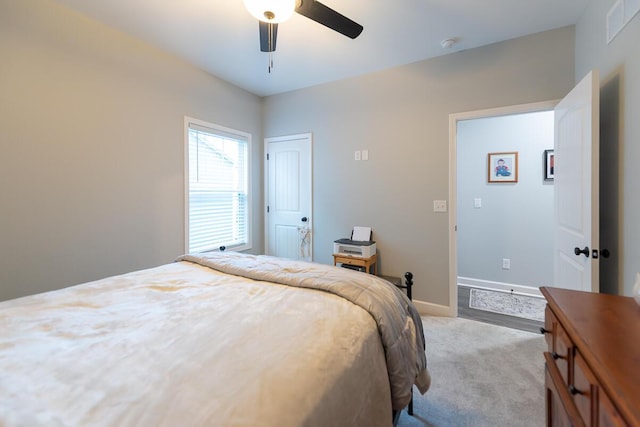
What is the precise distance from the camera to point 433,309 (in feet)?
9.71

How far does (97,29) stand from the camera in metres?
2.28

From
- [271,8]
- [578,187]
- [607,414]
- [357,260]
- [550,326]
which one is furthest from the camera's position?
[357,260]

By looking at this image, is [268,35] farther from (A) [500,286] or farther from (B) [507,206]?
(A) [500,286]

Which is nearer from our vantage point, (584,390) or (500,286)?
(584,390)

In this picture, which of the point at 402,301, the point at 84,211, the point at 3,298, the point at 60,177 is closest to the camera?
the point at 402,301

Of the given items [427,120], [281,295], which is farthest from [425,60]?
[281,295]

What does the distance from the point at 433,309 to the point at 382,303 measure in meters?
2.08

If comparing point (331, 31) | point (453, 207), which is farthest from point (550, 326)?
point (331, 31)

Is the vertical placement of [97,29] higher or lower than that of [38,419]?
higher

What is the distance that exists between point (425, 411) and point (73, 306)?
1.92 m

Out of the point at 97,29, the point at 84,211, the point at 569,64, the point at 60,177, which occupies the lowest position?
the point at 84,211

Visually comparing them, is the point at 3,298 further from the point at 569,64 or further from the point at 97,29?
the point at 569,64

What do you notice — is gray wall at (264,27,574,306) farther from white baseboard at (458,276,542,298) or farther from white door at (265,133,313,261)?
white baseboard at (458,276,542,298)

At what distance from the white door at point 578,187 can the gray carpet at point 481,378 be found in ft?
2.13
